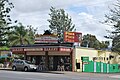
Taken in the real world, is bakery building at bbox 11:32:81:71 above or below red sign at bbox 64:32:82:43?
below

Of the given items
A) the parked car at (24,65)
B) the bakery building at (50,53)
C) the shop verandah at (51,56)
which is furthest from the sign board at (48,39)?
the parked car at (24,65)

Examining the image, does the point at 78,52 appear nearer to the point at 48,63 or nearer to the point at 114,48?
the point at 48,63

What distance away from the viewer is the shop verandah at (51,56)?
41.8 metres

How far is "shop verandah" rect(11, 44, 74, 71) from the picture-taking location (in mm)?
41812

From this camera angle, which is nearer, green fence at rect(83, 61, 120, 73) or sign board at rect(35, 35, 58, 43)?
green fence at rect(83, 61, 120, 73)

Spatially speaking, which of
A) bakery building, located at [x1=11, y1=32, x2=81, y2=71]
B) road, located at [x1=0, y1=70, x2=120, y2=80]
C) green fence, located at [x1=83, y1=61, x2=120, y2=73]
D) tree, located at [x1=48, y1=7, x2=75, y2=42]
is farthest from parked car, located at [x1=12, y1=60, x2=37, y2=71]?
tree, located at [x1=48, y1=7, x2=75, y2=42]

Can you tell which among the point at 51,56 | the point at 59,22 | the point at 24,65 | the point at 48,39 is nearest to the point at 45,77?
the point at 24,65

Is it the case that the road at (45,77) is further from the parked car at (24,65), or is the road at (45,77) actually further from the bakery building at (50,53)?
the bakery building at (50,53)

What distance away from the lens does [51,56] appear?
44.2m

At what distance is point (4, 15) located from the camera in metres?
74.1

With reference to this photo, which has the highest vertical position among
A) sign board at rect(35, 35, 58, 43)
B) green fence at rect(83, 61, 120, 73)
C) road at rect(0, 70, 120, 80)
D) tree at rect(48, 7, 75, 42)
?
tree at rect(48, 7, 75, 42)

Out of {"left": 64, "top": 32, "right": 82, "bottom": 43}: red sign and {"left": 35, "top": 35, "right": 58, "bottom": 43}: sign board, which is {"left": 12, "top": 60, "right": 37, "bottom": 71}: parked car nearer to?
{"left": 35, "top": 35, "right": 58, "bottom": 43}: sign board

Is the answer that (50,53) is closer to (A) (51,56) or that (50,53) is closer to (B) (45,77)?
(A) (51,56)

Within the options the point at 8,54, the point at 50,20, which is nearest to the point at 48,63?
the point at 8,54
